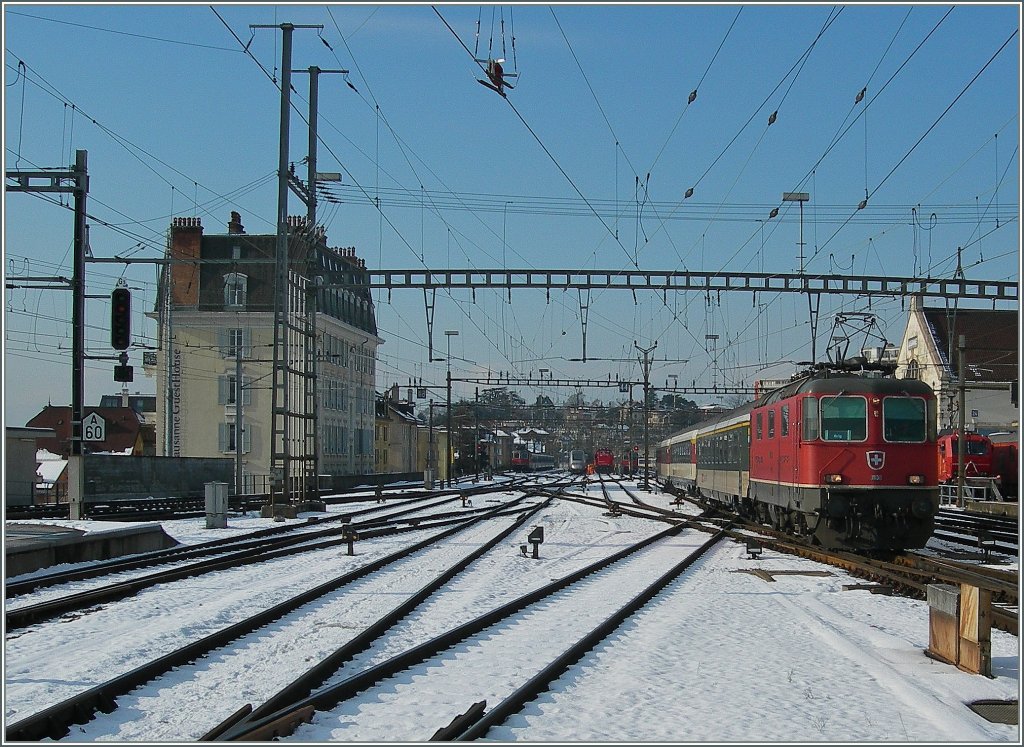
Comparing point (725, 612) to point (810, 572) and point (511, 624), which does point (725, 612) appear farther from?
point (810, 572)

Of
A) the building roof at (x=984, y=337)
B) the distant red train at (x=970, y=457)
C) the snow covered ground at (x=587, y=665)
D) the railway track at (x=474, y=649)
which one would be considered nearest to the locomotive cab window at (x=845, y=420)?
the snow covered ground at (x=587, y=665)

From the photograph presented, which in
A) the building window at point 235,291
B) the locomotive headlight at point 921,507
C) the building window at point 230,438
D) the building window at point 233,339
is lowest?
the locomotive headlight at point 921,507

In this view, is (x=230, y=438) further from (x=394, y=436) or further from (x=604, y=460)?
(x=604, y=460)

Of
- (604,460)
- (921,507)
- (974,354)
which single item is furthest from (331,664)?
(604,460)

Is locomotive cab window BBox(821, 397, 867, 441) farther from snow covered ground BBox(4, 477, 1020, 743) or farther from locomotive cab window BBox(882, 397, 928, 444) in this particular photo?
snow covered ground BBox(4, 477, 1020, 743)

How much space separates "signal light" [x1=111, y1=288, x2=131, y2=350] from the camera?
859 inches

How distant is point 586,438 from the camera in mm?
170750

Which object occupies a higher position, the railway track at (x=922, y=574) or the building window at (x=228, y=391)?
the building window at (x=228, y=391)

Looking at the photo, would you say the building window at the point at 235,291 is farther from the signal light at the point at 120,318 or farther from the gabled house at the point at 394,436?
the signal light at the point at 120,318

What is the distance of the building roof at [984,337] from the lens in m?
60.7

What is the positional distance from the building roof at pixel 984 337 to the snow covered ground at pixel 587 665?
4926 cm

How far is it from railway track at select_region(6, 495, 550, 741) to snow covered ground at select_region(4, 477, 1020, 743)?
0.41 feet

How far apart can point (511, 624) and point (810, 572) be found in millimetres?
7031

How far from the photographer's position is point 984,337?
62594 millimetres
